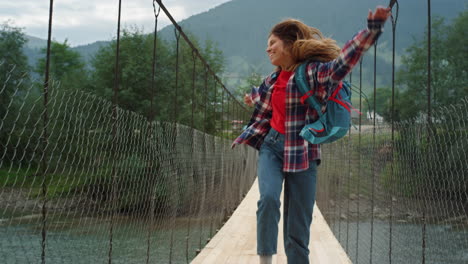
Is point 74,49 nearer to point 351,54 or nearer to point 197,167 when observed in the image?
point 197,167

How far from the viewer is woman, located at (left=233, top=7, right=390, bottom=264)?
177cm

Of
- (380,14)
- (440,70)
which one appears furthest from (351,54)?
(440,70)

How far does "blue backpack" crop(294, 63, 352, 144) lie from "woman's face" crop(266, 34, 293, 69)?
19cm

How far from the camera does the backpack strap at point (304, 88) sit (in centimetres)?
172

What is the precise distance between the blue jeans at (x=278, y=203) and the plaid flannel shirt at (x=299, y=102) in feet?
0.16

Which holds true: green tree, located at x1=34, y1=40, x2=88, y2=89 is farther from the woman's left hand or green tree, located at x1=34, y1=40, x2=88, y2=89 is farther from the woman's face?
the woman's left hand

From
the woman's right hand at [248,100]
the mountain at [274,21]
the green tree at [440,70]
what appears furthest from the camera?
the mountain at [274,21]

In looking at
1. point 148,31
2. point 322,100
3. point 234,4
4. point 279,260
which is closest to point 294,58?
point 322,100

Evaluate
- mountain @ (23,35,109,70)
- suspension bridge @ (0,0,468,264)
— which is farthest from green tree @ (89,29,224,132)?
suspension bridge @ (0,0,468,264)

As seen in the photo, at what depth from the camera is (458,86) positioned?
24.3 metres

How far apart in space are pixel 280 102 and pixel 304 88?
15 cm

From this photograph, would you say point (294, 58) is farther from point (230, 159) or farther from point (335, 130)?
point (230, 159)

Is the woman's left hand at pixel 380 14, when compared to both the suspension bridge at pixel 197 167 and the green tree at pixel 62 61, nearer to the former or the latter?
the suspension bridge at pixel 197 167

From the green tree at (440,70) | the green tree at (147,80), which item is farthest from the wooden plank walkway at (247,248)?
the green tree at (440,70)
